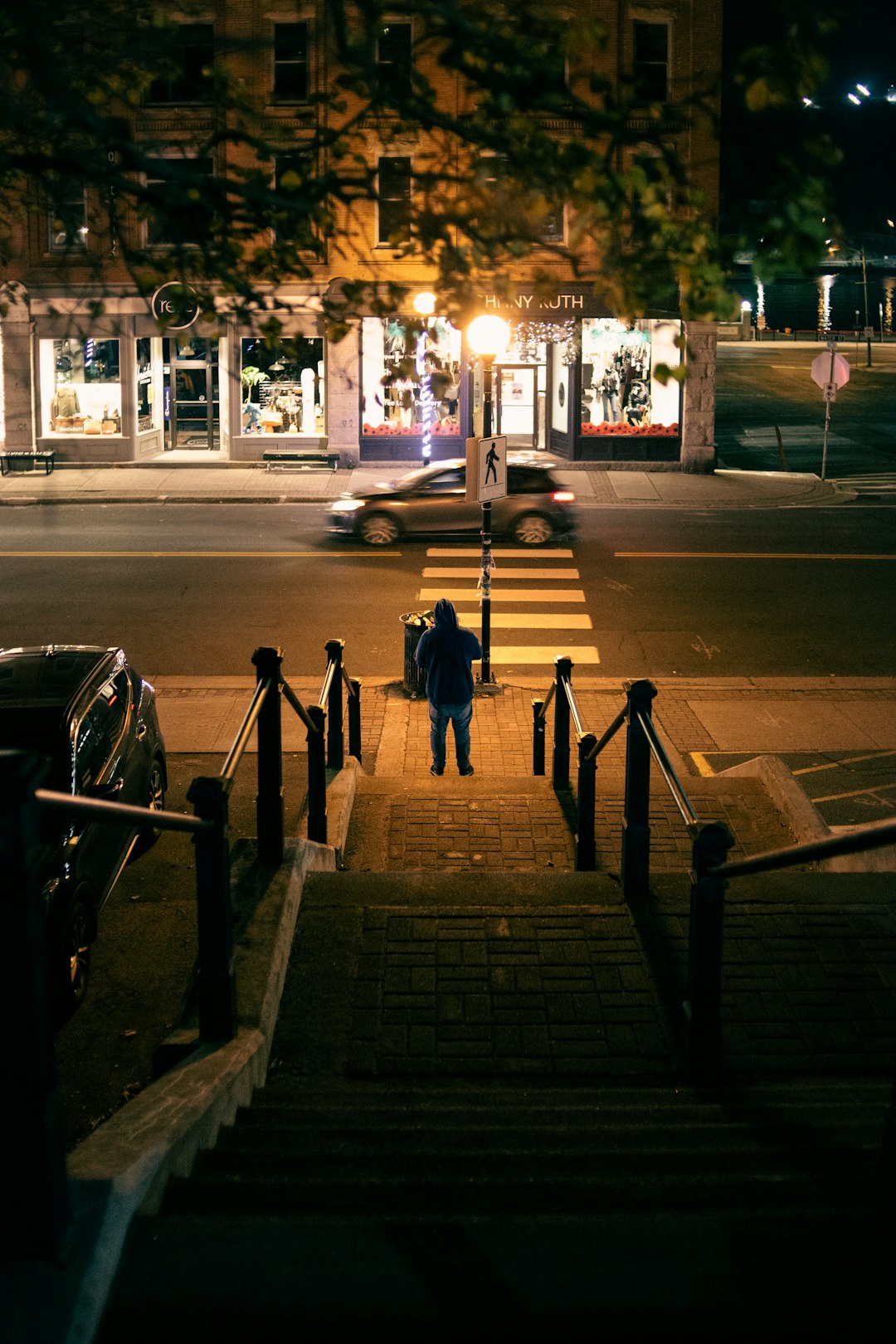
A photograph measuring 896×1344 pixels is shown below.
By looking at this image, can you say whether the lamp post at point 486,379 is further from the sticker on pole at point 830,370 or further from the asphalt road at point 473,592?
the sticker on pole at point 830,370

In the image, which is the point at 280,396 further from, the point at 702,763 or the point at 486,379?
the point at 702,763

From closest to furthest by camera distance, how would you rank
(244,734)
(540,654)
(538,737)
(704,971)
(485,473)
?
(704,971) → (244,734) → (538,737) → (485,473) → (540,654)

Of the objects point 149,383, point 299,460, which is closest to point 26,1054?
point 299,460

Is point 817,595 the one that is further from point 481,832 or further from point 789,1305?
point 789,1305

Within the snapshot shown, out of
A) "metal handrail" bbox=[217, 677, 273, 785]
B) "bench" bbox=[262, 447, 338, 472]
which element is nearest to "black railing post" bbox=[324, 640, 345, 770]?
"metal handrail" bbox=[217, 677, 273, 785]

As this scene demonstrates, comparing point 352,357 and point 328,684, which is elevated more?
point 352,357

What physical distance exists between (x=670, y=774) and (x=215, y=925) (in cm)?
240

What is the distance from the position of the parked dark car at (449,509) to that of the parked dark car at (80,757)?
12864 millimetres

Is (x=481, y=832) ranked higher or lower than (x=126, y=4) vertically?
lower

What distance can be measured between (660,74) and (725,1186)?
3000 centimetres

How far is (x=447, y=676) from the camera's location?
11.5 meters

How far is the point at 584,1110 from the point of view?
4938 mm

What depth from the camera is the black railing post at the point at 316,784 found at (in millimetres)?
8492

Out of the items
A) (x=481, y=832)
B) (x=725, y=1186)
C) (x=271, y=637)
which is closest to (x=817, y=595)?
(x=271, y=637)
